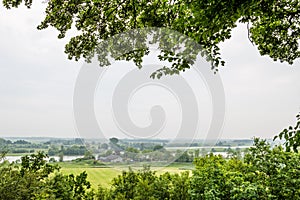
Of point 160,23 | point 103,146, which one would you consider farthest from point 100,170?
point 160,23

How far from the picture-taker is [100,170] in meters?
3.41

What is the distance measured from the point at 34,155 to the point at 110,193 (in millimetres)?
1089

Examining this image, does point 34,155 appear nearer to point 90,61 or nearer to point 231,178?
point 90,61

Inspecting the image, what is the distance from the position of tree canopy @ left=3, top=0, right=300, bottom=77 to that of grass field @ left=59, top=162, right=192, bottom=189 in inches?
50.9

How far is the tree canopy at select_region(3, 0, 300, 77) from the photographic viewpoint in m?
2.44

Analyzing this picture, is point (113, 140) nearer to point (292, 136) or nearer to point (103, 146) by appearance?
point (103, 146)

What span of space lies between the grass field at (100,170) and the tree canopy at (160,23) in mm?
1294

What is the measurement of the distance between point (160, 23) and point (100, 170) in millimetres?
1921

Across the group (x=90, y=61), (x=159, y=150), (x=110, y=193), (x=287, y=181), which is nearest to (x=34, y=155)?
(x=110, y=193)

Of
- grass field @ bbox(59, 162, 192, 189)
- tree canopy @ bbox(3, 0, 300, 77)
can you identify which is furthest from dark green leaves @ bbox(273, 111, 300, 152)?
grass field @ bbox(59, 162, 192, 189)

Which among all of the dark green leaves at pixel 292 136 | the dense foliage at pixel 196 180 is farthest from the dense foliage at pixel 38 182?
the dark green leaves at pixel 292 136

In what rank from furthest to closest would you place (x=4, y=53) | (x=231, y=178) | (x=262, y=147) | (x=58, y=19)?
1. (x=4, y=53)
2. (x=262, y=147)
3. (x=231, y=178)
4. (x=58, y=19)

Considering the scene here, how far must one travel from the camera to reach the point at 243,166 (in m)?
4.00

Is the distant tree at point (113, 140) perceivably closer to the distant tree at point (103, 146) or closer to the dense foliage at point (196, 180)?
the distant tree at point (103, 146)
